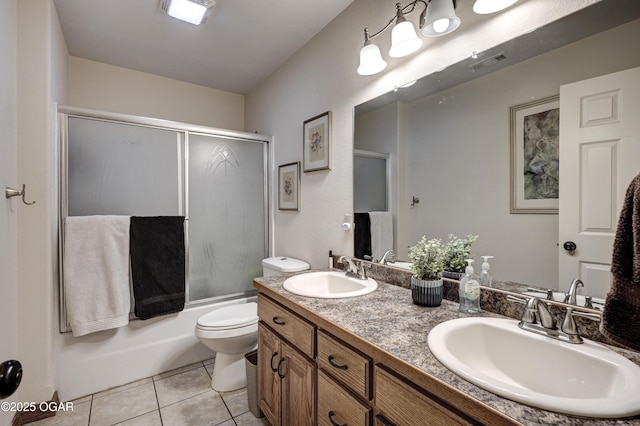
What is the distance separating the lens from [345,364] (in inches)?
37.9

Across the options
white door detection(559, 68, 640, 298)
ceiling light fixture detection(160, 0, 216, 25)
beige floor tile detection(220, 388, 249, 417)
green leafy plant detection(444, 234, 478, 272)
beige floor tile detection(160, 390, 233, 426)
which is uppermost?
ceiling light fixture detection(160, 0, 216, 25)

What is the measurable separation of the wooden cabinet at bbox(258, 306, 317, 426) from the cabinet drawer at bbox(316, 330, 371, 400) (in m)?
0.11

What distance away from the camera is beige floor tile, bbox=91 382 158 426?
5.70 feet

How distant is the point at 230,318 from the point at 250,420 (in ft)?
2.02

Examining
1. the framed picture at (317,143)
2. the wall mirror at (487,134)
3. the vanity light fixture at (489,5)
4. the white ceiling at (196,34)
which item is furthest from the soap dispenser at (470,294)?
the white ceiling at (196,34)

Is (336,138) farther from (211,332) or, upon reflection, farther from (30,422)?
(30,422)

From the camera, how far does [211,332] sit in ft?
6.16

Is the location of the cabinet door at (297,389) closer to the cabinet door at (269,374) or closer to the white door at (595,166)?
the cabinet door at (269,374)

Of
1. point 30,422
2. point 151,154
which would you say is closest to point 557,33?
point 151,154

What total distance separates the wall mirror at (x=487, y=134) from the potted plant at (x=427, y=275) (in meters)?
0.16

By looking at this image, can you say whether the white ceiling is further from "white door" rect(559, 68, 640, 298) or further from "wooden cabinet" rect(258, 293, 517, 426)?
"wooden cabinet" rect(258, 293, 517, 426)

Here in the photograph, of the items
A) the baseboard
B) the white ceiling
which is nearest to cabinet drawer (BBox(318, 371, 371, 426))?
the baseboard

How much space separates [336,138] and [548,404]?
1668mm

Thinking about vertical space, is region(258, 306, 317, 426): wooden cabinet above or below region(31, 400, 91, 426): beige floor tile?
above
